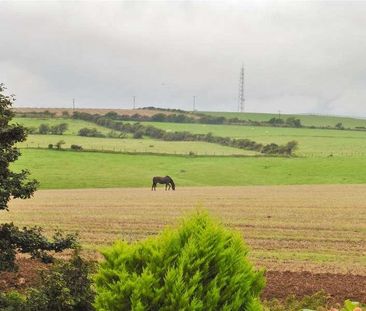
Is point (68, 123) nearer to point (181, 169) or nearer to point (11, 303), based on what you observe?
point (181, 169)

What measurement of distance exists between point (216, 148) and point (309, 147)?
70.3 ft

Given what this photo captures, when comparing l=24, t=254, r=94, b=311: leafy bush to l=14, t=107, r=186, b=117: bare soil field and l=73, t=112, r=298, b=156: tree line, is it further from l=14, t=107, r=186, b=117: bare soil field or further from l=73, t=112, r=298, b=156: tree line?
l=14, t=107, r=186, b=117: bare soil field

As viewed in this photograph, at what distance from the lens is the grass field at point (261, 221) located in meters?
23.9

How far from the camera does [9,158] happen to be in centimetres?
1106

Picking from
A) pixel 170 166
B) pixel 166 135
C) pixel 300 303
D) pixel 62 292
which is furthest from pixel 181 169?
pixel 62 292

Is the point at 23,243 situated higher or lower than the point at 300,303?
higher

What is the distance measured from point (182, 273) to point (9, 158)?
17.2 ft

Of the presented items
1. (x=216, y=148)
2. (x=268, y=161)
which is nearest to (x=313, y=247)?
(x=268, y=161)

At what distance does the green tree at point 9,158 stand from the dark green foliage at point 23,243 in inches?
20.5

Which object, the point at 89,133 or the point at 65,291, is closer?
the point at 65,291

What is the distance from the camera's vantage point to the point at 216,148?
122938 mm

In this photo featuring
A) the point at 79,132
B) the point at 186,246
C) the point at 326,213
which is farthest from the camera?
the point at 79,132

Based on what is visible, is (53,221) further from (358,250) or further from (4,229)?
(4,229)

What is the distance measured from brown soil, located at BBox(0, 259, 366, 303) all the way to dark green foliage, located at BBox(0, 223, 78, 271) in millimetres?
1491
